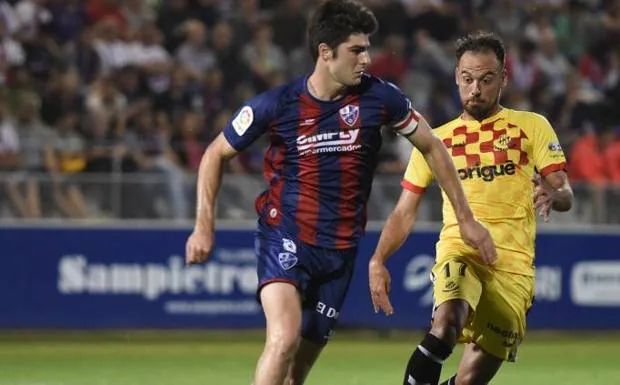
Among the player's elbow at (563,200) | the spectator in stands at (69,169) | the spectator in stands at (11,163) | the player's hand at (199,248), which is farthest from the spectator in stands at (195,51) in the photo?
the player's hand at (199,248)

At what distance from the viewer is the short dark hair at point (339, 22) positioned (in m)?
7.87

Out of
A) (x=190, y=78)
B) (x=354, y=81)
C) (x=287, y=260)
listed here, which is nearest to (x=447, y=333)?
(x=287, y=260)

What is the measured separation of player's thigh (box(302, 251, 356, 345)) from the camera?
317 inches

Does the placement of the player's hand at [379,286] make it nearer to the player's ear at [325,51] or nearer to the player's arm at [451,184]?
the player's arm at [451,184]

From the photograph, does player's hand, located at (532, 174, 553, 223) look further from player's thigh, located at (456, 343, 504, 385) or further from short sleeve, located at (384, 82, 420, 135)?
player's thigh, located at (456, 343, 504, 385)

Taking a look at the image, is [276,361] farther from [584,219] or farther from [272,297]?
[584,219]

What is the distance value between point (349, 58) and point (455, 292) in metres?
1.44

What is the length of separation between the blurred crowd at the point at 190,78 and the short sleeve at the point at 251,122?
8238 millimetres

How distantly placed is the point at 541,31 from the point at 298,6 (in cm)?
381

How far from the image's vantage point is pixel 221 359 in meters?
14.2

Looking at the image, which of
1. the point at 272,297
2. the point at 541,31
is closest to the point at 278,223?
the point at 272,297

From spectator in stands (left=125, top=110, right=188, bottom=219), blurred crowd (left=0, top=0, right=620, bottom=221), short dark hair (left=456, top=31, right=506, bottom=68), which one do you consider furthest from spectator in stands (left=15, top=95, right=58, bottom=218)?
short dark hair (left=456, top=31, right=506, bottom=68)

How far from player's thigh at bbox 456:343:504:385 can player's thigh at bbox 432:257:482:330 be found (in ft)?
1.11

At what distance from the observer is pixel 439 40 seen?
21453 mm
